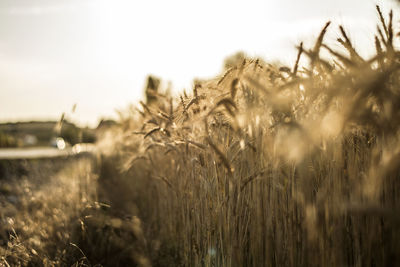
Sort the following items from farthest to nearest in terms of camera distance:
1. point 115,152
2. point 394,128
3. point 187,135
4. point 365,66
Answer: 1. point 115,152
2. point 187,135
3. point 365,66
4. point 394,128

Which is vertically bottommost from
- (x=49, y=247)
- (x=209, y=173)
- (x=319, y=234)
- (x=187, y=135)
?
(x=49, y=247)

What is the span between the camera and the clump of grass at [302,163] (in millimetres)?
1169

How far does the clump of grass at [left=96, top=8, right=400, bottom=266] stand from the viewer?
1169mm

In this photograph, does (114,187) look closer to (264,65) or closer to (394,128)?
(264,65)

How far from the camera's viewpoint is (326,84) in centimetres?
150

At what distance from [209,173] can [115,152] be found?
402 centimetres

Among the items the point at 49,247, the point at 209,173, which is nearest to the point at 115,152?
the point at 49,247

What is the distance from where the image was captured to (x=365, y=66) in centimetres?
123

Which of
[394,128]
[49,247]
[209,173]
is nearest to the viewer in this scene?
[394,128]

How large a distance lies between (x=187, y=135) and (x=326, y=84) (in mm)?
1012

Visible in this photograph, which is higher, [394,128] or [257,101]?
[257,101]

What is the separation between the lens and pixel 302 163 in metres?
1.29

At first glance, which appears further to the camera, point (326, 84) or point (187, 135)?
point (187, 135)

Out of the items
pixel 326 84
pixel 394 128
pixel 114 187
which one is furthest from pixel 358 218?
pixel 114 187
